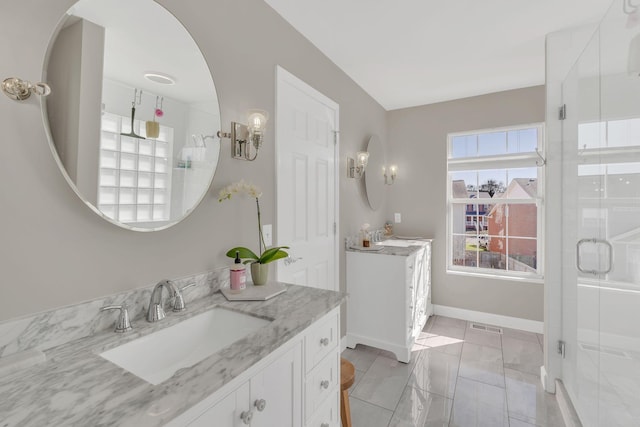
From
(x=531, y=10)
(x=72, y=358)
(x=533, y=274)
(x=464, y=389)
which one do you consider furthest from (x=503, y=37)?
(x=72, y=358)

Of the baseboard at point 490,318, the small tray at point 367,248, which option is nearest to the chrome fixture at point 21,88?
the small tray at point 367,248

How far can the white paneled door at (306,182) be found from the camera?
6.28 feet

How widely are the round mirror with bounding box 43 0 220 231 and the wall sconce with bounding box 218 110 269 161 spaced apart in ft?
0.44

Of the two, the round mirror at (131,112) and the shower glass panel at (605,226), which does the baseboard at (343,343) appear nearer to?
the shower glass panel at (605,226)

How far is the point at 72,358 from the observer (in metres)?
0.79

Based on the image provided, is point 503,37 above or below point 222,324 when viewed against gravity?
above

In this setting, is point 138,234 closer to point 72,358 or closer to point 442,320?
point 72,358

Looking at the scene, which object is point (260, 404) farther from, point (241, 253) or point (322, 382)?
point (241, 253)

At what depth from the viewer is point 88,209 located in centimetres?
95

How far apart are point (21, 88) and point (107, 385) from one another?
830 mm

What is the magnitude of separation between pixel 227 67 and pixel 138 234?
0.96 metres

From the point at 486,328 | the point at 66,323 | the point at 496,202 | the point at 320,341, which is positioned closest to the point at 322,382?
the point at 320,341

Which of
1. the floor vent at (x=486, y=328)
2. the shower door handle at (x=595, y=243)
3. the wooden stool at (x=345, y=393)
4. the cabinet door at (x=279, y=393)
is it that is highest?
the shower door handle at (x=595, y=243)

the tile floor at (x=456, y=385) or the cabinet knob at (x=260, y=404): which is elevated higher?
the cabinet knob at (x=260, y=404)
